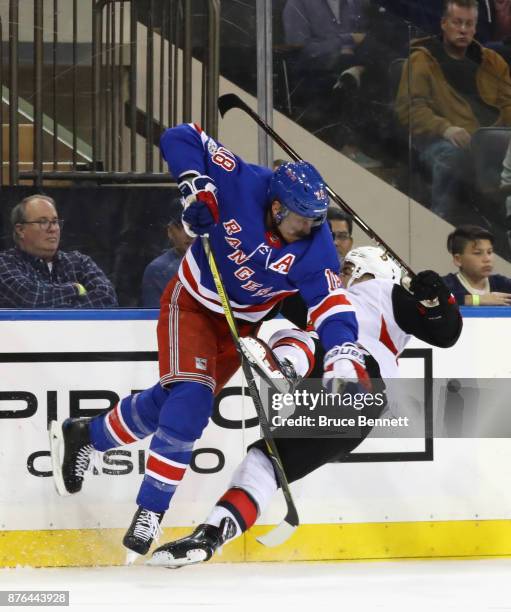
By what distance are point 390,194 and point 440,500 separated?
1.04 metres

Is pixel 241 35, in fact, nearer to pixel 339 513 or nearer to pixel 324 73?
pixel 324 73

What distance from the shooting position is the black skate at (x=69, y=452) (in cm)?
396

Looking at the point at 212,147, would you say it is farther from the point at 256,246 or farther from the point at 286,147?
the point at 286,147

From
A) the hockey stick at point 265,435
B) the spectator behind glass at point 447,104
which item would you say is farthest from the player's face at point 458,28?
the hockey stick at point 265,435

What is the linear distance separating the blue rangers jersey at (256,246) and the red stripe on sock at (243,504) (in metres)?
0.49

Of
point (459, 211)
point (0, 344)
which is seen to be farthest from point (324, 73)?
point (0, 344)

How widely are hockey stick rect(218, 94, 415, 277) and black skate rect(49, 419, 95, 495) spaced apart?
1.08 metres

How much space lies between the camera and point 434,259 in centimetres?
434

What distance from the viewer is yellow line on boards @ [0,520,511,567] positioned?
4125mm

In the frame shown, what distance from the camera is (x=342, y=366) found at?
11.7 ft

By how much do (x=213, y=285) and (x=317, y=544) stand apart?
100 centimetres

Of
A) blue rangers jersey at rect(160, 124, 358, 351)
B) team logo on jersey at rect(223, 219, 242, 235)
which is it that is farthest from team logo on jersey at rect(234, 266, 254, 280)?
team logo on jersey at rect(223, 219, 242, 235)

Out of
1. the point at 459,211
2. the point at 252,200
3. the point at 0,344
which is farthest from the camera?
the point at 459,211

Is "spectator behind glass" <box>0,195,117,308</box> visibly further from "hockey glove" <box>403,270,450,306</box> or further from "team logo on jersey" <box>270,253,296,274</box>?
"hockey glove" <box>403,270,450,306</box>
